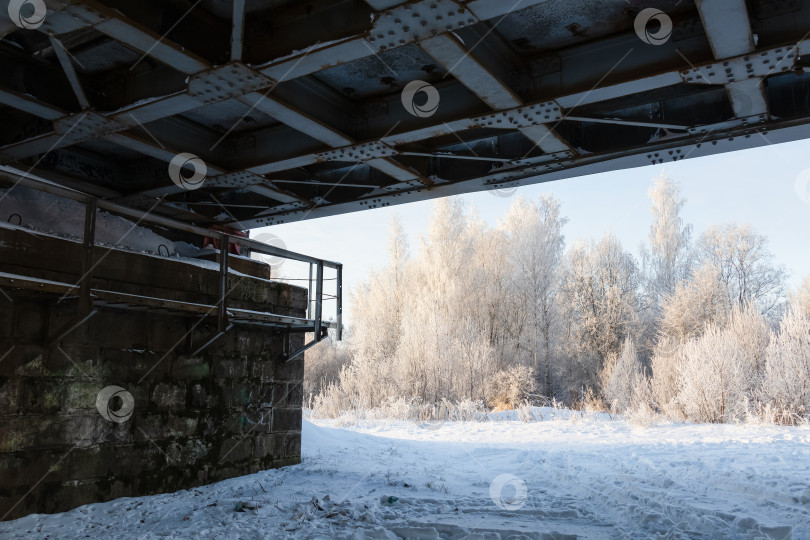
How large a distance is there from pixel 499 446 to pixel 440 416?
24.9 ft

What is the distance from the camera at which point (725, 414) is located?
634 inches

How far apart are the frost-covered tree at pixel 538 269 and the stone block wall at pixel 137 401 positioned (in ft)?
74.4

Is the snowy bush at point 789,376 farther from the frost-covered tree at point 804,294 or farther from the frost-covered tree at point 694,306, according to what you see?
the frost-covered tree at point 694,306

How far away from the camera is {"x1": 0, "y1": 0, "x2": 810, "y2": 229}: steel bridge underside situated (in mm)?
5410

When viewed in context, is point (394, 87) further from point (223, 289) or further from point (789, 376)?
point (789, 376)

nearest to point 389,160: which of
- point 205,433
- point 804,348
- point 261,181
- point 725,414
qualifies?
point 261,181

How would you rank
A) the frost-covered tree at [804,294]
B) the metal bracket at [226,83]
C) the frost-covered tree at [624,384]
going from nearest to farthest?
the metal bracket at [226,83]
the frost-covered tree at [624,384]
the frost-covered tree at [804,294]

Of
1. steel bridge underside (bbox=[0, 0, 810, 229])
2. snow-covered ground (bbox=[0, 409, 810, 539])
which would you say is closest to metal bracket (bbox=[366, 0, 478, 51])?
steel bridge underside (bbox=[0, 0, 810, 229])

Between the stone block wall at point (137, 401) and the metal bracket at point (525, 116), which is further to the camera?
the metal bracket at point (525, 116)

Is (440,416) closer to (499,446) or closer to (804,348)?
(499,446)

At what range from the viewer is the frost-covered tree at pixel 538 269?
31.1 metres

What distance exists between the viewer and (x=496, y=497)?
7566 mm

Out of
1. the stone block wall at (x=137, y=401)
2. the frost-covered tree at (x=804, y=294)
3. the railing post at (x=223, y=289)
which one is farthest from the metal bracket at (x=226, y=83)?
the frost-covered tree at (x=804, y=294)

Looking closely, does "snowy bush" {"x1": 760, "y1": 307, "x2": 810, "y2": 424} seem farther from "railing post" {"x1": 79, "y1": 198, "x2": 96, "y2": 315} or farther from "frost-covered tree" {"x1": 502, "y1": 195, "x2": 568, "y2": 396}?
"railing post" {"x1": 79, "y1": 198, "x2": 96, "y2": 315}
